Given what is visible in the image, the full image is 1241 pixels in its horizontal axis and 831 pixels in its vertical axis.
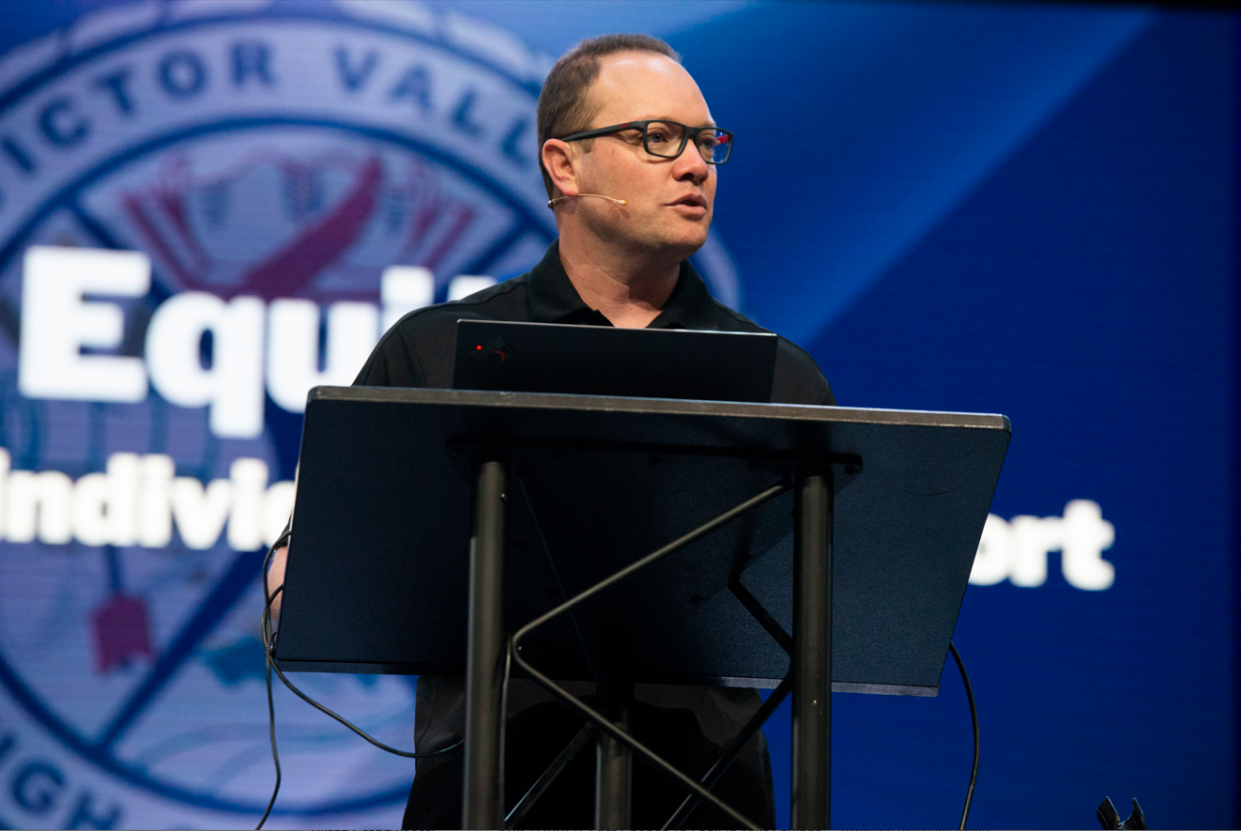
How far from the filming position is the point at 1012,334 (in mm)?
2795

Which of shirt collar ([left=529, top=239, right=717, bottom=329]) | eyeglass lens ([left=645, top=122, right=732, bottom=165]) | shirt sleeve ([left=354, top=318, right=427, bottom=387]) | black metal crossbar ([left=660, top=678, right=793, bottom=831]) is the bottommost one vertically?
black metal crossbar ([left=660, top=678, right=793, bottom=831])

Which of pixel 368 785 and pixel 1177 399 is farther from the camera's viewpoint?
pixel 1177 399

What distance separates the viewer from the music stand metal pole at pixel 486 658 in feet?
3.07

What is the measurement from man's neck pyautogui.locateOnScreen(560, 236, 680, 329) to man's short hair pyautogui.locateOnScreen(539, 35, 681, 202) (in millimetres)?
148

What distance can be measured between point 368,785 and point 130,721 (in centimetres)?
50

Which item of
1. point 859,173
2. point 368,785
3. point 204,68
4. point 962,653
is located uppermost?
point 204,68

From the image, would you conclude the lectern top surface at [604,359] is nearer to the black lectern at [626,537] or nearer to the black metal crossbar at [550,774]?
the black lectern at [626,537]

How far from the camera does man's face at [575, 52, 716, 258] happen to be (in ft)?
5.68

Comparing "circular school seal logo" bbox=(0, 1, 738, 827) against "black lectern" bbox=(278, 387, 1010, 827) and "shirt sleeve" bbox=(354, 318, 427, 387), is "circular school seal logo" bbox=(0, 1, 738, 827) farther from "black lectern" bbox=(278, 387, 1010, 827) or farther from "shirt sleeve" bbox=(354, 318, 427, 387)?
"black lectern" bbox=(278, 387, 1010, 827)

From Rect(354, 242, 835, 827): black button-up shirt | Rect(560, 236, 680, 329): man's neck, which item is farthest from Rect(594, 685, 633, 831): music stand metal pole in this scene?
Rect(560, 236, 680, 329): man's neck

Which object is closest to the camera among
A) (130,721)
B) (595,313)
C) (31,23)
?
(595,313)

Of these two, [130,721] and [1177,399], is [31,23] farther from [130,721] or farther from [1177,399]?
[1177,399]

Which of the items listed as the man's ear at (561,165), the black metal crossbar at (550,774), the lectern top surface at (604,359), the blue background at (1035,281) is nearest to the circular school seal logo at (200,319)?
the blue background at (1035,281)

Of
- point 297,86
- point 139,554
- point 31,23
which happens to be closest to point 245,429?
point 139,554
